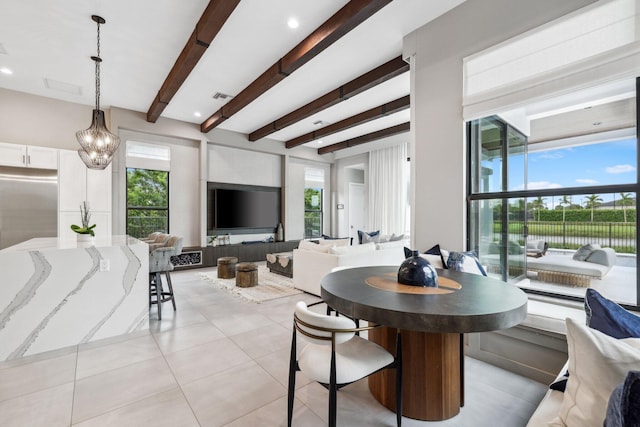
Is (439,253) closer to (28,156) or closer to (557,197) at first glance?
(557,197)

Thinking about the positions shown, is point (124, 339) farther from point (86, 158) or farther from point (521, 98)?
point (521, 98)

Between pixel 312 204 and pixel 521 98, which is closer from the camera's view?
pixel 521 98

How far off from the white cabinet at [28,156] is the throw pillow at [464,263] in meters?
6.18

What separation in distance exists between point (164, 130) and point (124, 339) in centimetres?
464

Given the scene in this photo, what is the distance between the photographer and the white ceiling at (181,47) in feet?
9.50

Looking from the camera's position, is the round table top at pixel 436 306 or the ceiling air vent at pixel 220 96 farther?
the ceiling air vent at pixel 220 96

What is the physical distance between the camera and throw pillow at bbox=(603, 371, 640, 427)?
65cm

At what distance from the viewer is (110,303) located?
2.94 m

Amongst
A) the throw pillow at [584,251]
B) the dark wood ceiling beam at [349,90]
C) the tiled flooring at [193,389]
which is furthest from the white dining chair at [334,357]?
the dark wood ceiling beam at [349,90]

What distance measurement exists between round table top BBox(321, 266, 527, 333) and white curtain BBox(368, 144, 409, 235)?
18.5ft

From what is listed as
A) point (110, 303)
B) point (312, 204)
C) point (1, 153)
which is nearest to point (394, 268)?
point (110, 303)

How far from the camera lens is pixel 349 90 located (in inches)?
176

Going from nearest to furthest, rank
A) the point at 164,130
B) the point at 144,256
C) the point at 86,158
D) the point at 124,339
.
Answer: the point at 124,339 < the point at 144,256 < the point at 86,158 < the point at 164,130

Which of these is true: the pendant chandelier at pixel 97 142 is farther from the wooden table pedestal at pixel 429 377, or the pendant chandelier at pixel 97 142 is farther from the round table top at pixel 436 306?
the wooden table pedestal at pixel 429 377
